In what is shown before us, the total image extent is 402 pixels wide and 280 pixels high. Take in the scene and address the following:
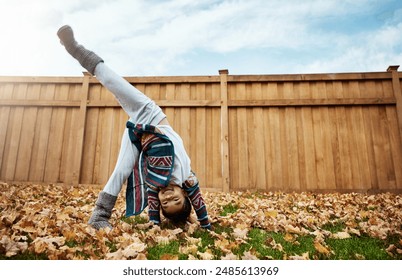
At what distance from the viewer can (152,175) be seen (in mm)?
1826

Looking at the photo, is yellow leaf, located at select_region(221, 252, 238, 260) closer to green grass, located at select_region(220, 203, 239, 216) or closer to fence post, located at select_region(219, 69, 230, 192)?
green grass, located at select_region(220, 203, 239, 216)

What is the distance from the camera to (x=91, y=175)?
13.5ft

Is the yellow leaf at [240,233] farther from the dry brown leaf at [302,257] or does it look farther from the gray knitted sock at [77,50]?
the gray knitted sock at [77,50]

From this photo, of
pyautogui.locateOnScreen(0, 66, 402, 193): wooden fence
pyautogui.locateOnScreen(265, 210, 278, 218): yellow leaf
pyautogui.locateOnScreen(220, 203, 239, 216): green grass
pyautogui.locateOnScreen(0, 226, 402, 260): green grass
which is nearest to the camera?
pyautogui.locateOnScreen(0, 226, 402, 260): green grass

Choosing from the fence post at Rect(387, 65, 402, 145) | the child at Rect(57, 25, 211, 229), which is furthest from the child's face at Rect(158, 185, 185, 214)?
the fence post at Rect(387, 65, 402, 145)

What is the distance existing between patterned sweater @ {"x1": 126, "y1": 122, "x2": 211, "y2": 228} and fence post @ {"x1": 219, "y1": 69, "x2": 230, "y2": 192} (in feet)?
6.67

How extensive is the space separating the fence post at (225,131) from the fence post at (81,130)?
2114 millimetres

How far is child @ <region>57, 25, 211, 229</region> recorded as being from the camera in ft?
5.76

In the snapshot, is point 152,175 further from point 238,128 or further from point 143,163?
point 238,128

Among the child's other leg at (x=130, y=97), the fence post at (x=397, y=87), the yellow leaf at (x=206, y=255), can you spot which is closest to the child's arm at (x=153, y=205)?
the child's other leg at (x=130, y=97)

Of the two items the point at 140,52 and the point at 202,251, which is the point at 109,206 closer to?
the point at 202,251

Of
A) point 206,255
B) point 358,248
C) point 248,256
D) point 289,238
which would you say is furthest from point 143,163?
point 358,248
